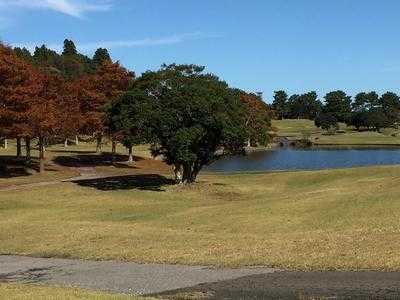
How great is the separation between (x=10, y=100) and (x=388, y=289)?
4854cm

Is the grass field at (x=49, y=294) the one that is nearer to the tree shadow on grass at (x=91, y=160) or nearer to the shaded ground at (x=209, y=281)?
the shaded ground at (x=209, y=281)

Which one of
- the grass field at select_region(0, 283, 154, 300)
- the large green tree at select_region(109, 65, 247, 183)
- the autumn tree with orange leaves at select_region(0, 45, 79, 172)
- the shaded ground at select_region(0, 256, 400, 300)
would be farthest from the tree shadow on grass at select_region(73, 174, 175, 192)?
the grass field at select_region(0, 283, 154, 300)

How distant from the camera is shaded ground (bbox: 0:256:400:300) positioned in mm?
16859

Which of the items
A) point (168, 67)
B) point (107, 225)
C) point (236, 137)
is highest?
point (168, 67)

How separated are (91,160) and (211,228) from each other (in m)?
53.6

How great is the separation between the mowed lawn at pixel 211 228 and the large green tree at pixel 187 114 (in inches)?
169

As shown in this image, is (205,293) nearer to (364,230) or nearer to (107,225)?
(364,230)

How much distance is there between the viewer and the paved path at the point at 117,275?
62.4 feet

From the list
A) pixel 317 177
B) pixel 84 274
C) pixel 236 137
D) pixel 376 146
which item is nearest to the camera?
pixel 84 274

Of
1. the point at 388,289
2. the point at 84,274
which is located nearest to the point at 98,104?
the point at 84,274

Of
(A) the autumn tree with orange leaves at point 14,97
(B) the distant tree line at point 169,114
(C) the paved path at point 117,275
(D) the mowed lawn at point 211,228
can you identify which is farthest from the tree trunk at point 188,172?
(C) the paved path at point 117,275

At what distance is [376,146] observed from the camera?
15138 centimetres

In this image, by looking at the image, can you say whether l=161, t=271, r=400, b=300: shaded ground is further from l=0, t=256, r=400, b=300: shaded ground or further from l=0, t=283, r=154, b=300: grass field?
l=0, t=283, r=154, b=300: grass field

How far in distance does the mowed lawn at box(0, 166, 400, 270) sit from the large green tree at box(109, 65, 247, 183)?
429 cm
